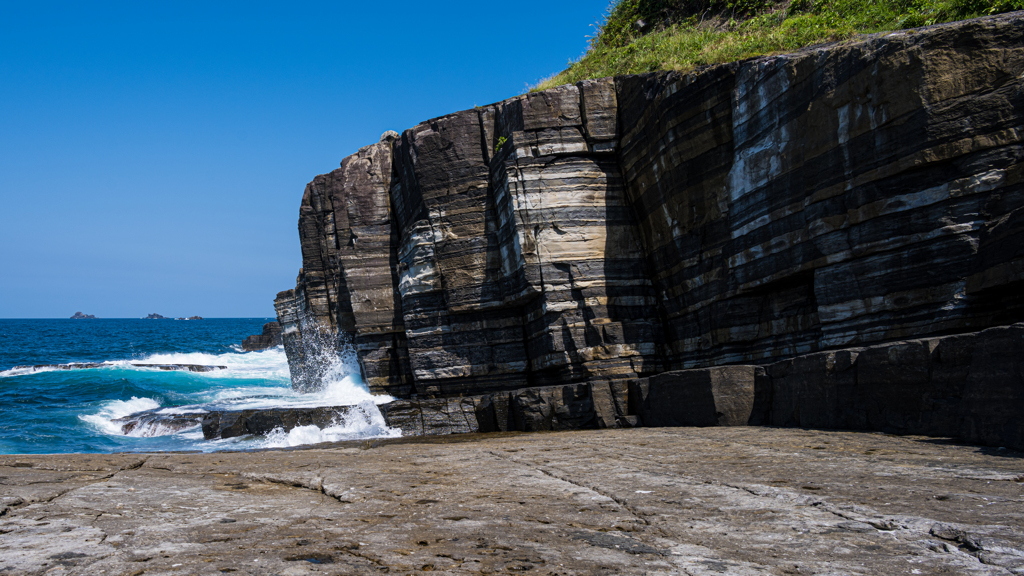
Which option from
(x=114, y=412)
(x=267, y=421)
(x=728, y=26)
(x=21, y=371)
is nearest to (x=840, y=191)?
(x=728, y=26)

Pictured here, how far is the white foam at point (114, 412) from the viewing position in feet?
60.2

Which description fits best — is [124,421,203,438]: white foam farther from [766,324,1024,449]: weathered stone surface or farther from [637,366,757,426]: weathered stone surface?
[766,324,1024,449]: weathered stone surface

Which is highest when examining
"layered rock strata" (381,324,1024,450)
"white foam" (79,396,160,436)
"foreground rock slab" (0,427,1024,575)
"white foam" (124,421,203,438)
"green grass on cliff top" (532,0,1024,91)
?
"green grass on cliff top" (532,0,1024,91)

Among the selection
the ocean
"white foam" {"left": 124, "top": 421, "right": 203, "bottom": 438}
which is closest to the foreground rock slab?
the ocean

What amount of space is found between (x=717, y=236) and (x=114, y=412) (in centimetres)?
2086

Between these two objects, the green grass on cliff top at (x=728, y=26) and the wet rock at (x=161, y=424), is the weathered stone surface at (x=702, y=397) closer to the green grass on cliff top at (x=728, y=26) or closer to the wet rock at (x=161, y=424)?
the green grass on cliff top at (x=728, y=26)

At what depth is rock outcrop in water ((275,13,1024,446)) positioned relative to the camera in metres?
8.05

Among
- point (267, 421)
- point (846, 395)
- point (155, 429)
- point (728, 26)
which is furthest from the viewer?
point (155, 429)

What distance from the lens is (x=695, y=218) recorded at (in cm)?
1312

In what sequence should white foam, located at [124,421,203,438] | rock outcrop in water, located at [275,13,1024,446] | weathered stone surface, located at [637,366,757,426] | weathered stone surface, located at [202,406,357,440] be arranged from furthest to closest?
1. white foam, located at [124,421,203,438]
2. weathered stone surface, located at [202,406,357,440]
3. weathered stone surface, located at [637,366,757,426]
4. rock outcrop in water, located at [275,13,1024,446]

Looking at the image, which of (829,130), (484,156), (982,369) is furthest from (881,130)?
(484,156)

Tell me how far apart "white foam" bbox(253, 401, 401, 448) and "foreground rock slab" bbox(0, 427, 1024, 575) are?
8166mm

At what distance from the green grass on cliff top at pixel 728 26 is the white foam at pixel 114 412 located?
16.3 m

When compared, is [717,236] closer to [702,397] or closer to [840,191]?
[840,191]
